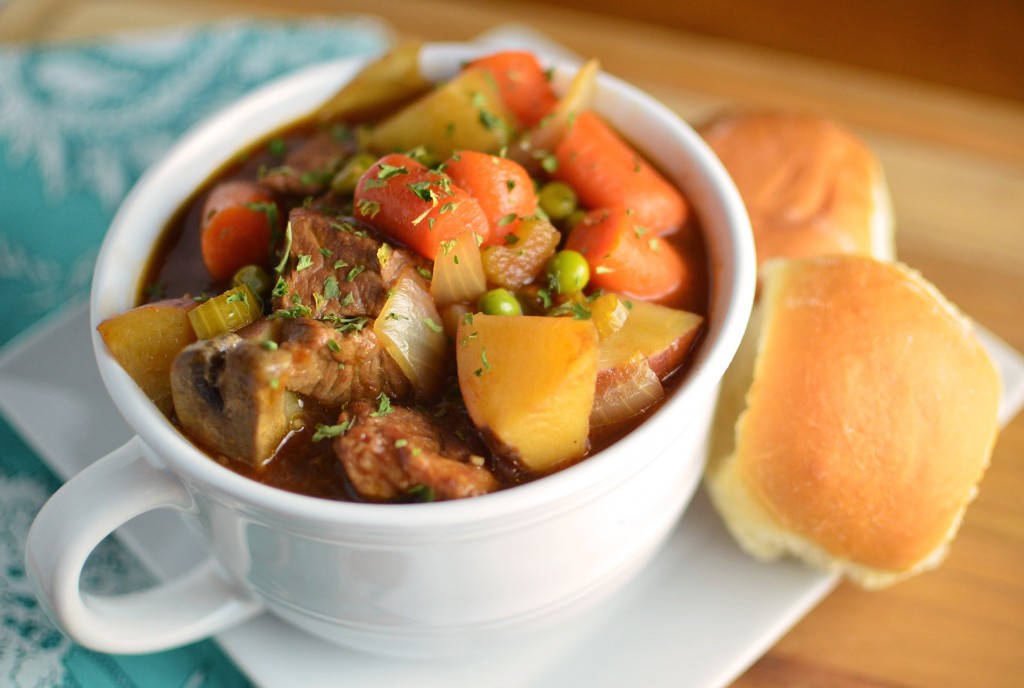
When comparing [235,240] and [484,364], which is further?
[235,240]

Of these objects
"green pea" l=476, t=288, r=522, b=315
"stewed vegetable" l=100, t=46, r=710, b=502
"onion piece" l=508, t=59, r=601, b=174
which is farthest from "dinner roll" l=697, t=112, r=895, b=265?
"green pea" l=476, t=288, r=522, b=315

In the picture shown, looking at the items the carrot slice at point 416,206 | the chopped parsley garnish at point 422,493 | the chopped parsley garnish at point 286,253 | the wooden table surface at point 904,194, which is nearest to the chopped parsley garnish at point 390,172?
the carrot slice at point 416,206

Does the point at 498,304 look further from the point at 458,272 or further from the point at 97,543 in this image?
the point at 97,543

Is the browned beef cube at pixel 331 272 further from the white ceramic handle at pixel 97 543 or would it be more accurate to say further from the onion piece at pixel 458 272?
the white ceramic handle at pixel 97 543

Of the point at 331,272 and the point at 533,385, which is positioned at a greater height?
the point at 331,272

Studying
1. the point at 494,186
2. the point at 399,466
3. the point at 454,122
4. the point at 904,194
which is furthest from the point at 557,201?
the point at 904,194

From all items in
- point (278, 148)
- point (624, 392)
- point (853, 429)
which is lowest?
point (853, 429)

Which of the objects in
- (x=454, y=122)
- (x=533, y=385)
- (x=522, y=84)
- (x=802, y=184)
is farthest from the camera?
(x=802, y=184)

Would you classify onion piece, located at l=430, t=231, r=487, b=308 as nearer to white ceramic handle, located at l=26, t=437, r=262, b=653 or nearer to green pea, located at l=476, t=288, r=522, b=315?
green pea, located at l=476, t=288, r=522, b=315
